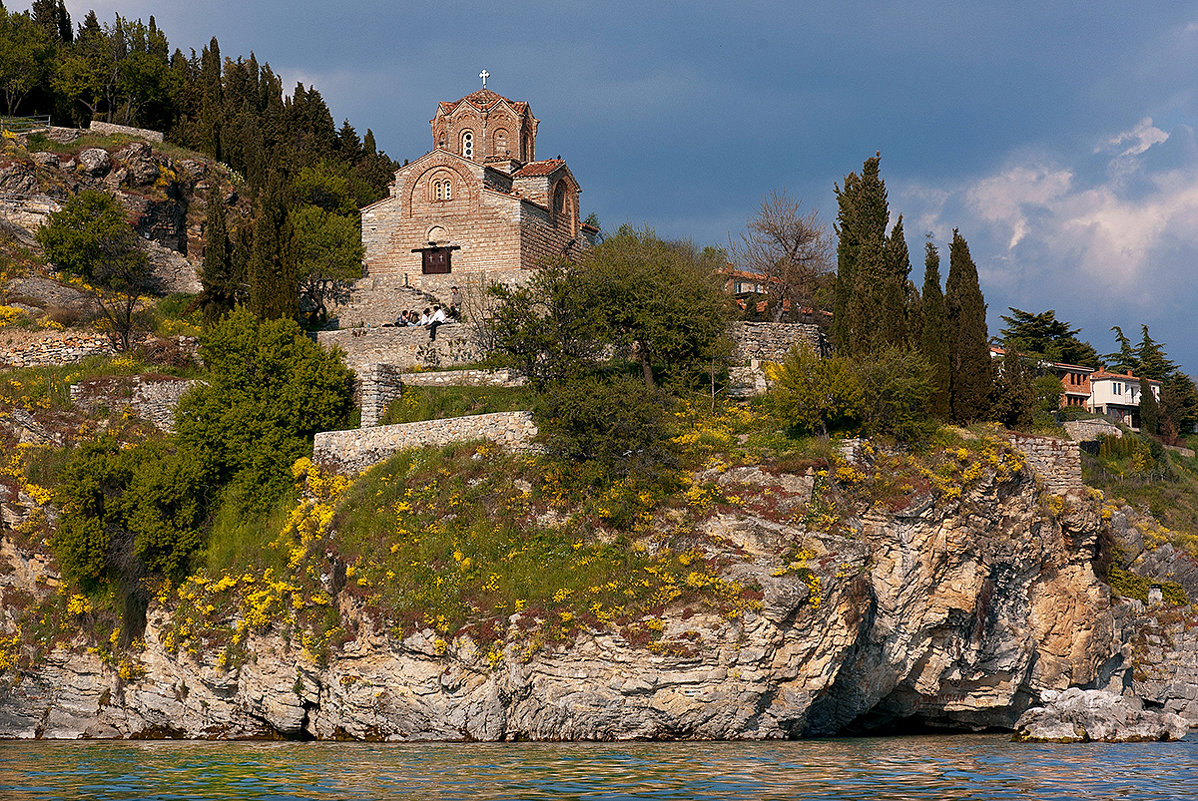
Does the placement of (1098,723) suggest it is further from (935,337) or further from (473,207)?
(473,207)

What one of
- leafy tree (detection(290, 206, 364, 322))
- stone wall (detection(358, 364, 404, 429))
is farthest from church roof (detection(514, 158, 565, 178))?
stone wall (detection(358, 364, 404, 429))

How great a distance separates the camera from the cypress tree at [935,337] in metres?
33.1

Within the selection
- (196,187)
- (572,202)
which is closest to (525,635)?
(572,202)

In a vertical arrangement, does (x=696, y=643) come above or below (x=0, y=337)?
below

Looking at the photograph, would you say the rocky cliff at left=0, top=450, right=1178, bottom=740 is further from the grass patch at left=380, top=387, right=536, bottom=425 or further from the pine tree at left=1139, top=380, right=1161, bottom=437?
the pine tree at left=1139, top=380, right=1161, bottom=437

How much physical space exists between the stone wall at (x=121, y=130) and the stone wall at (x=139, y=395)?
2612 cm

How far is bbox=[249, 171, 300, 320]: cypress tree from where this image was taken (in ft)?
129

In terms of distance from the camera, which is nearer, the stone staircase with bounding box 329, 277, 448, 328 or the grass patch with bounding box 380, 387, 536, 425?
the grass patch with bounding box 380, 387, 536, 425

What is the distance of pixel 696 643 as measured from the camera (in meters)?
24.7

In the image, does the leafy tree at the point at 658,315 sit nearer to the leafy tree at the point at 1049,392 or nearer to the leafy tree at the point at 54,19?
the leafy tree at the point at 1049,392

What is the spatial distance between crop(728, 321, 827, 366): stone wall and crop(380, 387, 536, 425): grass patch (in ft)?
27.4

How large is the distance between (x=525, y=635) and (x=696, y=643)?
4.00 meters

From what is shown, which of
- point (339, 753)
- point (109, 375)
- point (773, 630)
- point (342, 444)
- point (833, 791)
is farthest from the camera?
point (109, 375)

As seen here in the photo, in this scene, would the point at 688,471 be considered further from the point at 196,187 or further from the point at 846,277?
the point at 196,187
